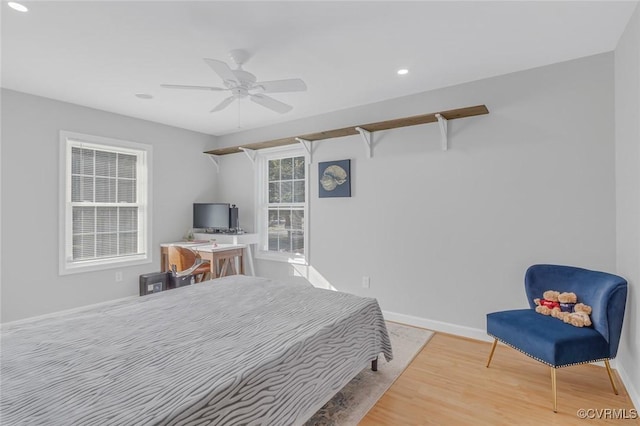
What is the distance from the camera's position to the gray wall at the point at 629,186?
1978 mm

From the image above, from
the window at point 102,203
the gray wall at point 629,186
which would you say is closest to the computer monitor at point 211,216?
the window at point 102,203

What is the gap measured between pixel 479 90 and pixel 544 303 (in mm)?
1971

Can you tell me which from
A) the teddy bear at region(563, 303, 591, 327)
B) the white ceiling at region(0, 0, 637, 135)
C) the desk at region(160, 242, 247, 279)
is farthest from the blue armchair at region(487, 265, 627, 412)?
the desk at region(160, 242, 247, 279)

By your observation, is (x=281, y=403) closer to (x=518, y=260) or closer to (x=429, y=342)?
(x=429, y=342)

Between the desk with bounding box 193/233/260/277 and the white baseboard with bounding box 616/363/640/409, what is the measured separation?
13.2 feet

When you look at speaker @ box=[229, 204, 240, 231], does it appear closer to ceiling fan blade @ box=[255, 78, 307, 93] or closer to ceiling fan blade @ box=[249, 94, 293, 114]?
ceiling fan blade @ box=[249, 94, 293, 114]

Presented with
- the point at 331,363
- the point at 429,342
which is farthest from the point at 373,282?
the point at 331,363

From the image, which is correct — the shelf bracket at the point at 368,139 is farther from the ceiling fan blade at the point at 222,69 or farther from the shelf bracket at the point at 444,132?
Result: the ceiling fan blade at the point at 222,69

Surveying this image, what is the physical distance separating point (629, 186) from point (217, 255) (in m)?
4.03

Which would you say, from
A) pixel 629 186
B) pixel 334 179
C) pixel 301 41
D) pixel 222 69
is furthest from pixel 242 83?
pixel 629 186

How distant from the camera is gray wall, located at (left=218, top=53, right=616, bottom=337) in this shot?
2.58 meters

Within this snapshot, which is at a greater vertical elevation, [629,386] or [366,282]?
[366,282]

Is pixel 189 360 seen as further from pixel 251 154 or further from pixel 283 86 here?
pixel 251 154

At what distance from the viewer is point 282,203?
4625mm
